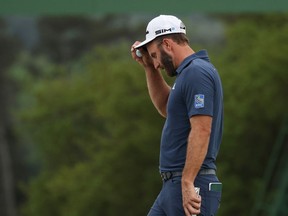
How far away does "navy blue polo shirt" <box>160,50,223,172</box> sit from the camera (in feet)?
25.0

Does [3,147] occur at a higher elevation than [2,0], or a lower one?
lower

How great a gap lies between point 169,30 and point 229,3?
21.0 feet

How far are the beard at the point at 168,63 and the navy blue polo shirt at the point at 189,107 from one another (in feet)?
0.38

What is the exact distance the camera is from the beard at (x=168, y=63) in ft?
26.0

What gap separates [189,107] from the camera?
7.64 metres

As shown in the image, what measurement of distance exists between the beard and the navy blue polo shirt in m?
0.12

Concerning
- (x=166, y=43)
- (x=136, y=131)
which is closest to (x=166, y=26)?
(x=166, y=43)

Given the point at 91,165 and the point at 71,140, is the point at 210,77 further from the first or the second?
the point at 71,140

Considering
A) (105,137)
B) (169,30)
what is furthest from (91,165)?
(169,30)

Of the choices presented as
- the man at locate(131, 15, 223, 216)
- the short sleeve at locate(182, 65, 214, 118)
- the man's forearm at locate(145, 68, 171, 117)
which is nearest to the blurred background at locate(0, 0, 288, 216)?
the man's forearm at locate(145, 68, 171, 117)

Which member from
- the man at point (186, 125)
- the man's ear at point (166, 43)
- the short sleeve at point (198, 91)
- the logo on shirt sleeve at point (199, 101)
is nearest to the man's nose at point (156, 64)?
the man at point (186, 125)

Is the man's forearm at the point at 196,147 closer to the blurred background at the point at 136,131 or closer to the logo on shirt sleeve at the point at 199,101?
the logo on shirt sleeve at the point at 199,101

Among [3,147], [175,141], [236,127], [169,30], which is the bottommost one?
[3,147]

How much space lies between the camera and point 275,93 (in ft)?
105
